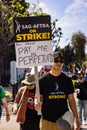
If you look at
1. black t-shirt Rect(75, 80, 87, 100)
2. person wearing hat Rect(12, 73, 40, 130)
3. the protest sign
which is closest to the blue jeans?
black t-shirt Rect(75, 80, 87, 100)

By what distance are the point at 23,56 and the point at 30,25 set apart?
473mm

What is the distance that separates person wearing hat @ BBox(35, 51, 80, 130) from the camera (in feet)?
20.8

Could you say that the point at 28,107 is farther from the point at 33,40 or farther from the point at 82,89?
the point at 82,89

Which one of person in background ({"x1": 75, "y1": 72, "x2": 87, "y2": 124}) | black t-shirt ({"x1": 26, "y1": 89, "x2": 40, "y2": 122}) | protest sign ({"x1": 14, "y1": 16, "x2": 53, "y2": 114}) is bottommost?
person in background ({"x1": 75, "y1": 72, "x2": 87, "y2": 124})

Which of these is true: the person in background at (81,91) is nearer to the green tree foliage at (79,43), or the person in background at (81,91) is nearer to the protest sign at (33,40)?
the protest sign at (33,40)

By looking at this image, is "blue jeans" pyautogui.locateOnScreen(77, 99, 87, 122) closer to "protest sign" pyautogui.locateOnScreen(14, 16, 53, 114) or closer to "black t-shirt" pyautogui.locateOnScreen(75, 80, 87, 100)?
"black t-shirt" pyautogui.locateOnScreen(75, 80, 87, 100)

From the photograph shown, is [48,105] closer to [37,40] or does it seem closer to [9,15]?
[37,40]

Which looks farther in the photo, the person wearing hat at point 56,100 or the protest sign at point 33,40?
the protest sign at point 33,40

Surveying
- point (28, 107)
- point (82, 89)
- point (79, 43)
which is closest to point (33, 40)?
point (28, 107)

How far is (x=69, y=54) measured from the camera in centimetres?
6806

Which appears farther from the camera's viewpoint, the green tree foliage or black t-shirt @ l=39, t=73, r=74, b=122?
the green tree foliage

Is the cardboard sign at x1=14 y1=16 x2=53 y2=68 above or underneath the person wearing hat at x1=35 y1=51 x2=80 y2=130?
above

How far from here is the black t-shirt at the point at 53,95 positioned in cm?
640

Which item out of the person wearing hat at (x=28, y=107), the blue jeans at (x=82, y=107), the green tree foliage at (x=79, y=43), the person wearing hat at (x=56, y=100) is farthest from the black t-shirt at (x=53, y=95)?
the green tree foliage at (x=79, y=43)
